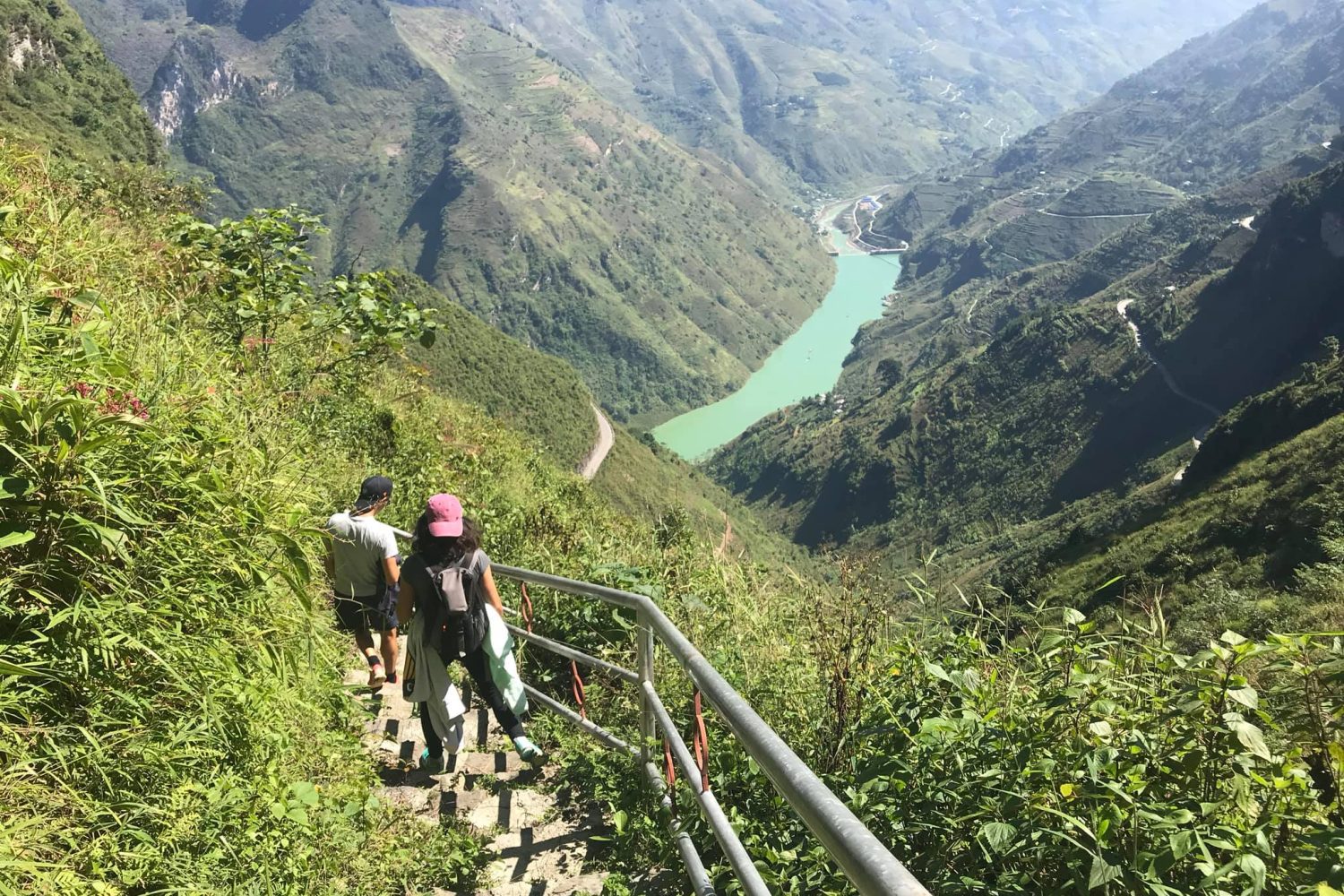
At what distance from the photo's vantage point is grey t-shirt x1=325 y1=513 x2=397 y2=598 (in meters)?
4.05

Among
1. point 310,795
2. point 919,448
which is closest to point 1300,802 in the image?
point 310,795

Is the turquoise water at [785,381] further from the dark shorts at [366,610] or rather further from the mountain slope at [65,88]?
the dark shorts at [366,610]

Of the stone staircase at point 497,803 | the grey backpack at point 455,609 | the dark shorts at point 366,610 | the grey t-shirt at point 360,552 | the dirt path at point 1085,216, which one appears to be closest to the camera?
the stone staircase at point 497,803

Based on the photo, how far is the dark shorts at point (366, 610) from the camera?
416 cm

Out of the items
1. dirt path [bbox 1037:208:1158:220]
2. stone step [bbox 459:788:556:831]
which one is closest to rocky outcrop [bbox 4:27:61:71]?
stone step [bbox 459:788:556:831]

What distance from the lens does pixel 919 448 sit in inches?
3716

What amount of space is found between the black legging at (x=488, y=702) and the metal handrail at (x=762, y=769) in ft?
1.84

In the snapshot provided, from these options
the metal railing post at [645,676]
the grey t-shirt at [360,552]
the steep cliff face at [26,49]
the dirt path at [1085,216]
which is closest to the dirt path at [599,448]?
the steep cliff face at [26,49]

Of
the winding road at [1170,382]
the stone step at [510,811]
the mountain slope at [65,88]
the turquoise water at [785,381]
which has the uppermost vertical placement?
the winding road at [1170,382]

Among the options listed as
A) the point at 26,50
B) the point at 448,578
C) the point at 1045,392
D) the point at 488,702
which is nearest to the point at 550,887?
the point at 488,702

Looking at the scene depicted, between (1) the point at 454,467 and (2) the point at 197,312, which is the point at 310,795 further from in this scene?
(1) the point at 454,467

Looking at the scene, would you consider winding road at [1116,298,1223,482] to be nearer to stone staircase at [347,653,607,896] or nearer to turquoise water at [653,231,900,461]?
turquoise water at [653,231,900,461]

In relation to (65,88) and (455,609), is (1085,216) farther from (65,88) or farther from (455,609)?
(455,609)

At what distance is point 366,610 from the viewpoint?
14.0ft
